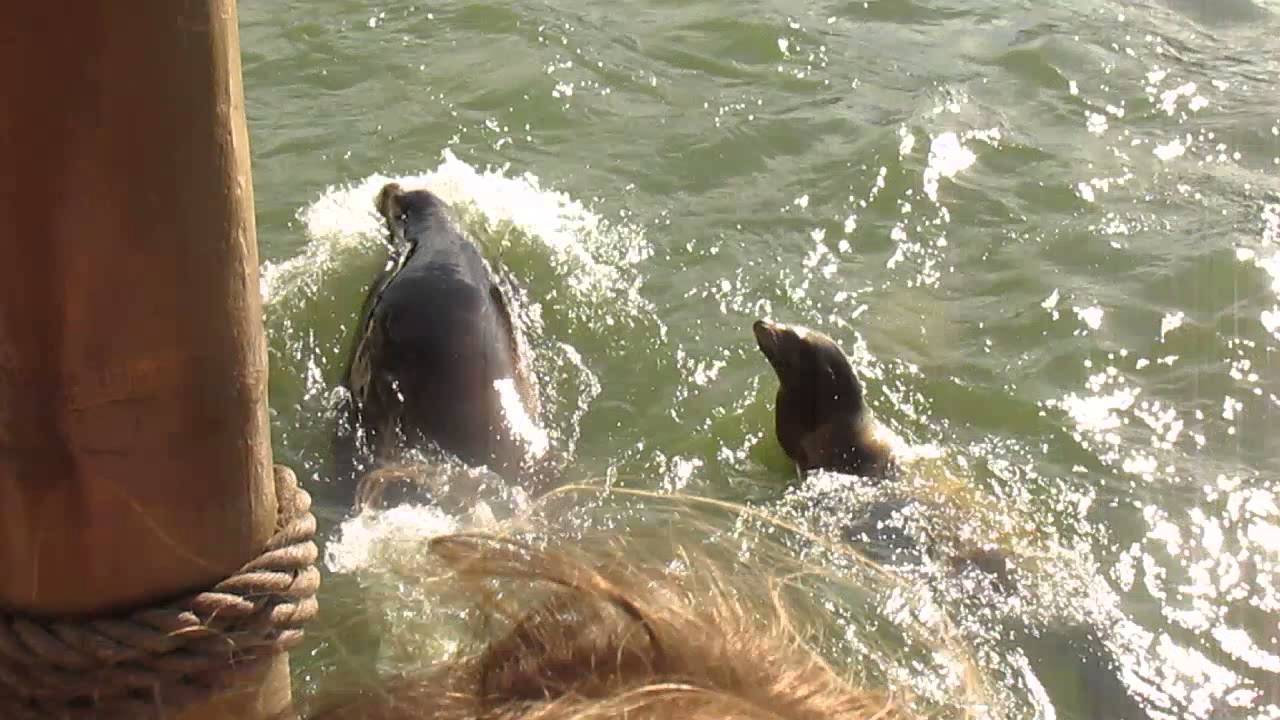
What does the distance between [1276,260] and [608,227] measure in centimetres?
276

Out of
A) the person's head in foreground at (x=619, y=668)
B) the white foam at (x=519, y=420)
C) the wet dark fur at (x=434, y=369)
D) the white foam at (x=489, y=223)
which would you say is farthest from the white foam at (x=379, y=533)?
the person's head in foreground at (x=619, y=668)

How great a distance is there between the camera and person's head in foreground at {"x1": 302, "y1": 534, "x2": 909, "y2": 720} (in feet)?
5.51

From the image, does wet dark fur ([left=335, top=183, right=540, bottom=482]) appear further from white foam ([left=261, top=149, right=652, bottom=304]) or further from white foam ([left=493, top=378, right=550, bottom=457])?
white foam ([left=261, top=149, right=652, bottom=304])

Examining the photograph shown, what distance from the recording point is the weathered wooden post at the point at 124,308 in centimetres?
152

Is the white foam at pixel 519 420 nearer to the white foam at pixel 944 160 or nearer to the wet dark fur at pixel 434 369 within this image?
the wet dark fur at pixel 434 369

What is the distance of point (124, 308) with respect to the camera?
162 cm

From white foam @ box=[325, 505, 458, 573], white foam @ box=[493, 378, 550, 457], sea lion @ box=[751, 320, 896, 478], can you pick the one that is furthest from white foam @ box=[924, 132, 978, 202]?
white foam @ box=[325, 505, 458, 573]

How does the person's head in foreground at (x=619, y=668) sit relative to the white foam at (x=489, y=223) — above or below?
above

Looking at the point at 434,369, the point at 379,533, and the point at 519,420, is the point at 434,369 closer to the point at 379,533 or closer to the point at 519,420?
the point at 519,420

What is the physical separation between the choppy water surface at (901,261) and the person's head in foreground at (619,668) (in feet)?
6.42

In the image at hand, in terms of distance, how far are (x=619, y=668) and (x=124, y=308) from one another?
0.68 m

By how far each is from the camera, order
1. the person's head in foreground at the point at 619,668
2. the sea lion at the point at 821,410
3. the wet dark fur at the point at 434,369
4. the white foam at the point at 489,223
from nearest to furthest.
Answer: the person's head in foreground at the point at 619,668, the wet dark fur at the point at 434,369, the sea lion at the point at 821,410, the white foam at the point at 489,223

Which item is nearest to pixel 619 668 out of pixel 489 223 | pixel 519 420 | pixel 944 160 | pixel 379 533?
pixel 379 533

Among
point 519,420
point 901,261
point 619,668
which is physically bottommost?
point 901,261
